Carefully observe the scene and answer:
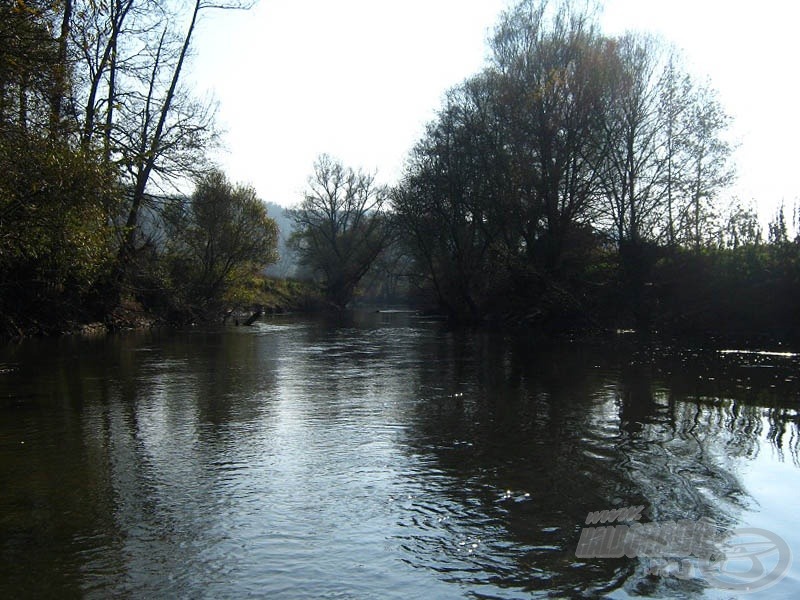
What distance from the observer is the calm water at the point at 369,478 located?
14.6 ft

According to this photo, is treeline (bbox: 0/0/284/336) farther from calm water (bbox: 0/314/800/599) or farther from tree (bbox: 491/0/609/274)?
tree (bbox: 491/0/609/274)

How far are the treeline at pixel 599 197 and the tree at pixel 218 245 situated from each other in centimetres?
1265

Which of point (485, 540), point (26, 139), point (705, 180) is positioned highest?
point (705, 180)

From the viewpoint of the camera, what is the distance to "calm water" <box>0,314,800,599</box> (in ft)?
14.6

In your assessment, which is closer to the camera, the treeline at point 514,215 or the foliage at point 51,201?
the foliage at point 51,201

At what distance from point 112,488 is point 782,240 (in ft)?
81.9

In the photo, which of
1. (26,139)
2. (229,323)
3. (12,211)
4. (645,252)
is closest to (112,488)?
(12,211)

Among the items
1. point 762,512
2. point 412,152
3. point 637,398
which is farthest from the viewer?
point 412,152

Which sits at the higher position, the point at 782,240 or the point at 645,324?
the point at 782,240

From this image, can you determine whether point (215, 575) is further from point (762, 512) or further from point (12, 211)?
point (12, 211)

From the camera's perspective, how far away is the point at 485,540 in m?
5.06
